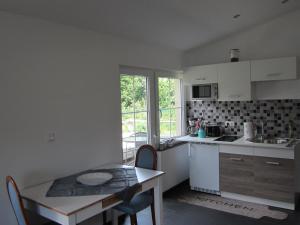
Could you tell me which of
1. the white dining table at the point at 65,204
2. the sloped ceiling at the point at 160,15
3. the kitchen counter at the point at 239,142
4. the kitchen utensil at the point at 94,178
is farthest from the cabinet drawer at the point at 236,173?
the kitchen utensil at the point at 94,178

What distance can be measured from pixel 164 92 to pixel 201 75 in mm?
615

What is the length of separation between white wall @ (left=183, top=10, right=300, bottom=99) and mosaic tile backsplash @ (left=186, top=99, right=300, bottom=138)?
148 mm

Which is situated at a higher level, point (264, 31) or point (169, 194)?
point (264, 31)

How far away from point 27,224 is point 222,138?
287cm

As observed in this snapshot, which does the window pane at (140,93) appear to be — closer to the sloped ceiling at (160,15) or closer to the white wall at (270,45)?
the sloped ceiling at (160,15)

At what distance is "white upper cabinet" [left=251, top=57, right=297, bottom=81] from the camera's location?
3.49m

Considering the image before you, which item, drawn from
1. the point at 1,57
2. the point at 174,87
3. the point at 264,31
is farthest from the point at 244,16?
the point at 1,57

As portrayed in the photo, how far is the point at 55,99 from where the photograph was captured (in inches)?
103

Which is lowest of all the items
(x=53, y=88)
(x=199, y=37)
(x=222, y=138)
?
(x=222, y=138)

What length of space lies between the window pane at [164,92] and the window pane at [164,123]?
95 millimetres

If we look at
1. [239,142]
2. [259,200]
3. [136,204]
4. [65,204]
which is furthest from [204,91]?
[65,204]

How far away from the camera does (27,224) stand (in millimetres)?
1912

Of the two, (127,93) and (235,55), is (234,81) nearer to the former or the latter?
(235,55)

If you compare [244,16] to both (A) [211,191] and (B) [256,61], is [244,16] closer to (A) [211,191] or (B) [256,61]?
(B) [256,61]
